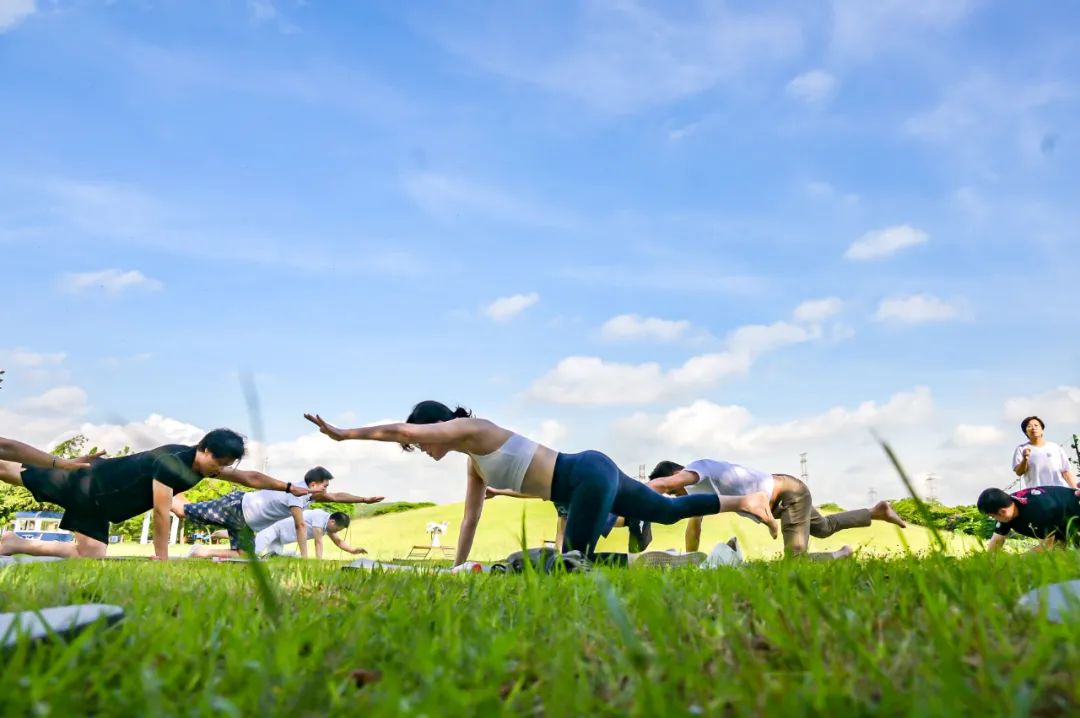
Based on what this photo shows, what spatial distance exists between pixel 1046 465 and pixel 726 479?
464 centimetres

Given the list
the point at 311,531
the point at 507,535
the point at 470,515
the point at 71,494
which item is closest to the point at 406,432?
the point at 470,515

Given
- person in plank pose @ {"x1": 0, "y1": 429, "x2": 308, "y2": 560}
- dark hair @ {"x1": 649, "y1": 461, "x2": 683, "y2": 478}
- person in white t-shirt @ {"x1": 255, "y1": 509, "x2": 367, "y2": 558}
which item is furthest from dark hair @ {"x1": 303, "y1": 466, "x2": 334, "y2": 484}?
dark hair @ {"x1": 649, "y1": 461, "x2": 683, "y2": 478}

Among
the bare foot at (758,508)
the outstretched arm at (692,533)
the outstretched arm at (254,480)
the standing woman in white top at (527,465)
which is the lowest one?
the outstretched arm at (692,533)

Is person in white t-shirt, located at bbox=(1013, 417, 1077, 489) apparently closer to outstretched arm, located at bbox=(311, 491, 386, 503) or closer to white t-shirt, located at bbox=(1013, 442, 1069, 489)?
white t-shirt, located at bbox=(1013, 442, 1069, 489)

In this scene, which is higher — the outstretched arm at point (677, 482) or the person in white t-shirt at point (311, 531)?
the outstretched arm at point (677, 482)

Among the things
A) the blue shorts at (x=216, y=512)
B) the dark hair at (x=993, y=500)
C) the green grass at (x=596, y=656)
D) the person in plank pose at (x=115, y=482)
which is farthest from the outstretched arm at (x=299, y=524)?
the green grass at (x=596, y=656)

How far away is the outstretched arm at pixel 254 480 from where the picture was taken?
30.0ft

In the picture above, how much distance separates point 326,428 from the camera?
5324mm

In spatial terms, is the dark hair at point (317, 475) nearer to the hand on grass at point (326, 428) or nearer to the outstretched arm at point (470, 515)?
the outstretched arm at point (470, 515)

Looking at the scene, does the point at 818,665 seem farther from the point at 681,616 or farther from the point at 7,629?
the point at 7,629

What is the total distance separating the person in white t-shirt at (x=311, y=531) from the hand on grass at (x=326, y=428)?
743 centimetres

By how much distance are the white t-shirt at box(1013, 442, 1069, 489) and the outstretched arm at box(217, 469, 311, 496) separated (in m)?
9.12

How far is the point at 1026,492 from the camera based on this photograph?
839cm

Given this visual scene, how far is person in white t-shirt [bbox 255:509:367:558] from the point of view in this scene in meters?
12.5
